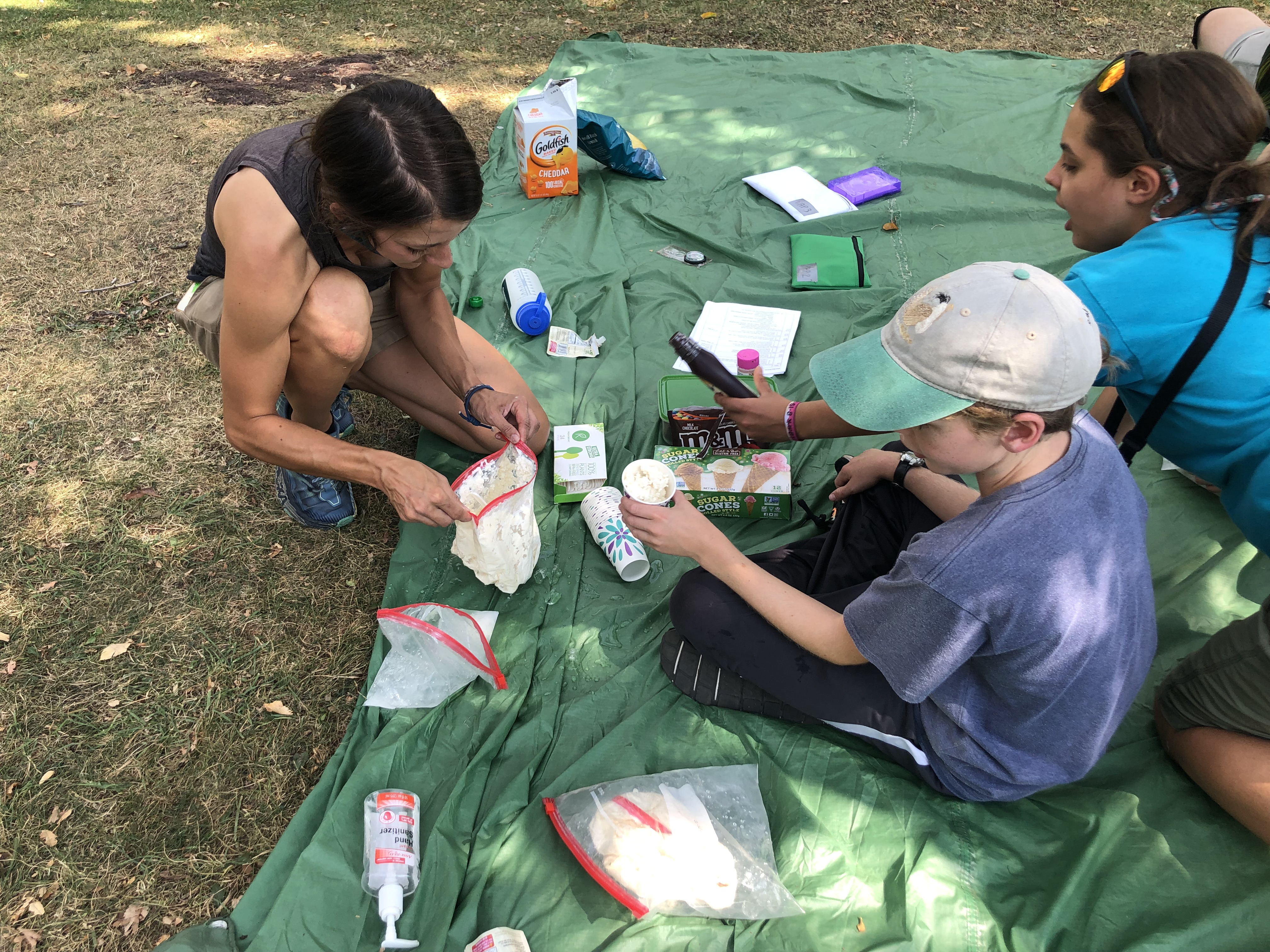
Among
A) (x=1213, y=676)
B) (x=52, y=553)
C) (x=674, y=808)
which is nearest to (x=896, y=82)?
(x=1213, y=676)

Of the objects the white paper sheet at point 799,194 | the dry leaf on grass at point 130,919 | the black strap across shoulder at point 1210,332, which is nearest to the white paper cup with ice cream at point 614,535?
the black strap across shoulder at point 1210,332

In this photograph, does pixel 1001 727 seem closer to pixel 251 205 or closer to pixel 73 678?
pixel 251 205

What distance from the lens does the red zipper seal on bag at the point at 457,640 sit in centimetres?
200

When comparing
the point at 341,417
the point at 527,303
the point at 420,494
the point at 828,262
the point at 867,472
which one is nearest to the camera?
the point at 420,494

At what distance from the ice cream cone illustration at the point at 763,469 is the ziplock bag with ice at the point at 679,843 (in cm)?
95

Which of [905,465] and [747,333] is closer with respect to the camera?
[905,465]

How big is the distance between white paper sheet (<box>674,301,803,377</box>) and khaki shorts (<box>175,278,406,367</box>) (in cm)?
Result: 109

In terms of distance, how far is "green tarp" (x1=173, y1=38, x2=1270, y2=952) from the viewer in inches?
64.9

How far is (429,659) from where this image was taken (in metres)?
2.13

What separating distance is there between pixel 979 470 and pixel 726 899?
101 centimetres

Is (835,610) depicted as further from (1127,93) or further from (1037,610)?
(1127,93)

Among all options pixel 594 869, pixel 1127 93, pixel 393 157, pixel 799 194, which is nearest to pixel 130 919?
pixel 594 869

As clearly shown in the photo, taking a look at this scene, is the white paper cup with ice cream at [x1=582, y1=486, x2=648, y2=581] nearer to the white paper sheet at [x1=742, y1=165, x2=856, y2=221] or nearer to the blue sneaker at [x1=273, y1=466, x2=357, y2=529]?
the blue sneaker at [x1=273, y1=466, x2=357, y2=529]

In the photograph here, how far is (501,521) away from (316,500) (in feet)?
2.65
